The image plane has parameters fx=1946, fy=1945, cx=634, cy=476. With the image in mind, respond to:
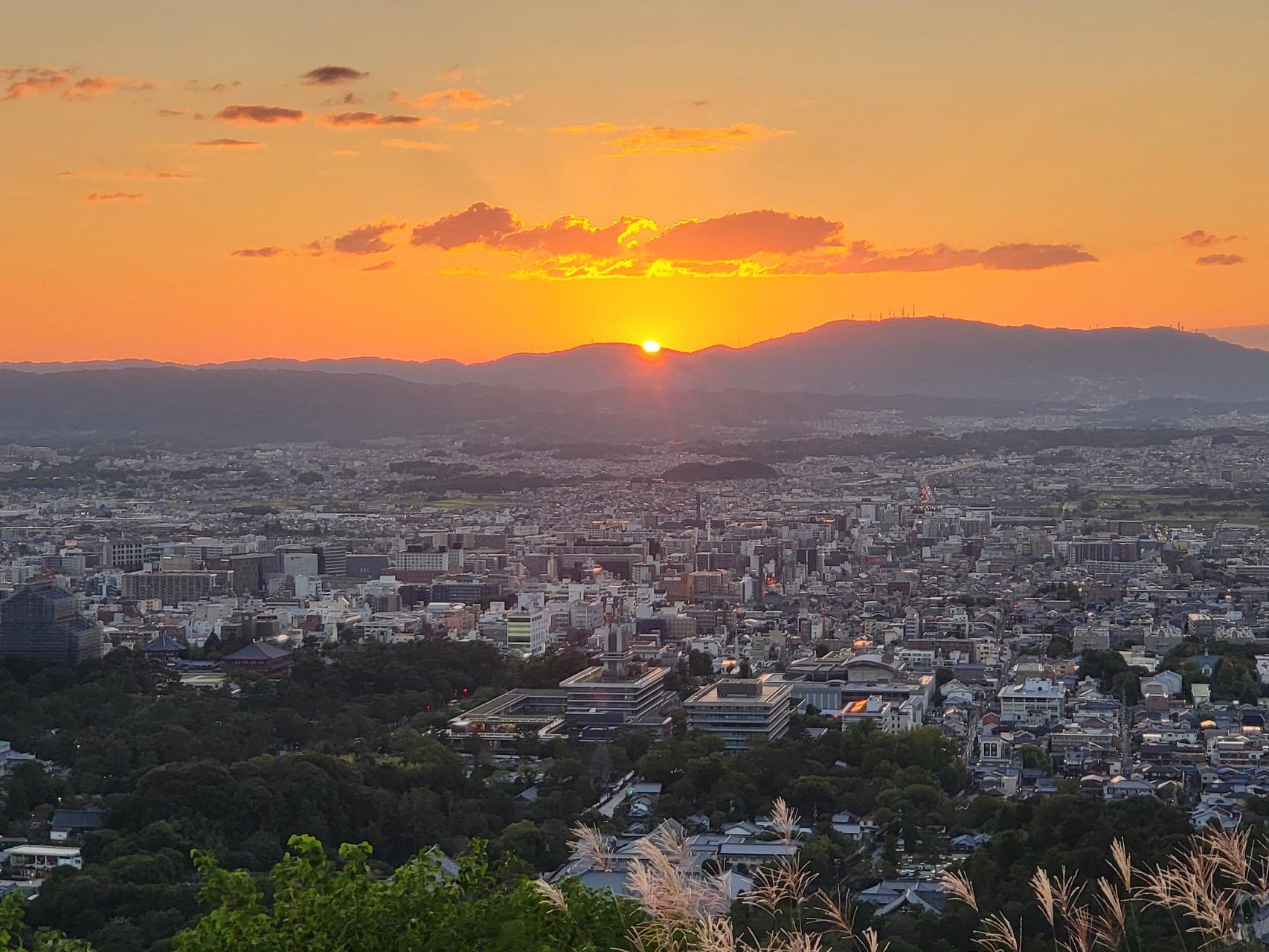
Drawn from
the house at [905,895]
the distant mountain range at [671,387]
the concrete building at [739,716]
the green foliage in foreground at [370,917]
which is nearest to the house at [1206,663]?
the concrete building at [739,716]

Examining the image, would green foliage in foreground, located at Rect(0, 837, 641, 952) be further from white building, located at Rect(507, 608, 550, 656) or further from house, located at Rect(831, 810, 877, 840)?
white building, located at Rect(507, 608, 550, 656)

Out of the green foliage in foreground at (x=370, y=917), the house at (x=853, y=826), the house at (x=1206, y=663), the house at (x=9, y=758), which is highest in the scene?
the green foliage in foreground at (x=370, y=917)

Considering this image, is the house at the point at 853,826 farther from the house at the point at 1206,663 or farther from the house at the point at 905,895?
the house at the point at 1206,663

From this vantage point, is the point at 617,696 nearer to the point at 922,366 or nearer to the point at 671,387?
the point at 671,387

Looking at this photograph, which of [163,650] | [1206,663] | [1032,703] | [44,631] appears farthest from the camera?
[163,650]

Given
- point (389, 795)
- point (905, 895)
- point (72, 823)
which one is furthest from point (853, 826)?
point (72, 823)

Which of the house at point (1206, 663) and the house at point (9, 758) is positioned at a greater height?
the house at point (9, 758)

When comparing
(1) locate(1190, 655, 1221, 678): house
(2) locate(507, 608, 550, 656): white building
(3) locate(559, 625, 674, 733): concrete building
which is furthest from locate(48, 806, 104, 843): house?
(1) locate(1190, 655, 1221, 678): house
